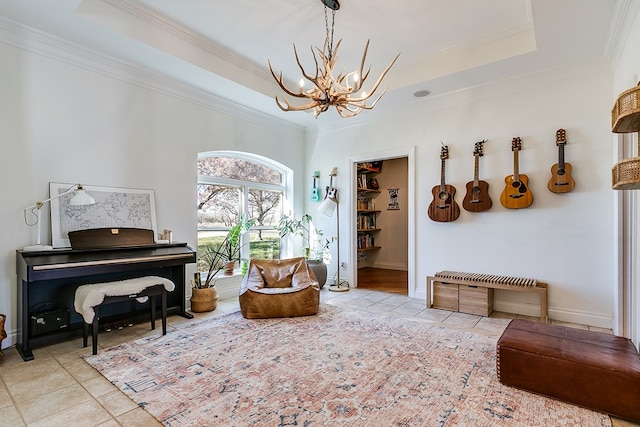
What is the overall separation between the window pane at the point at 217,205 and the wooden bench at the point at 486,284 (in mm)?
3010

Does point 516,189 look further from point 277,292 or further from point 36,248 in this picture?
point 36,248

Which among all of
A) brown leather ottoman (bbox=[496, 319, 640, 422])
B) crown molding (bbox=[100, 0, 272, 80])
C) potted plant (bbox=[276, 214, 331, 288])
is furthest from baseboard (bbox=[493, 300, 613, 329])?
crown molding (bbox=[100, 0, 272, 80])

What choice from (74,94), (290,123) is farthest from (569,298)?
(74,94)

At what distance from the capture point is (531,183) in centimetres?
382

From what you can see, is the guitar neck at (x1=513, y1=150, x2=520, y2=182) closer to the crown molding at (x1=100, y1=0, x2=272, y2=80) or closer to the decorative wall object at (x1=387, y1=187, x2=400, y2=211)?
the crown molding at (x1=100, y1=0, x2=272, y2=80)

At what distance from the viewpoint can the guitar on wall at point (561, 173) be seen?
355 cm

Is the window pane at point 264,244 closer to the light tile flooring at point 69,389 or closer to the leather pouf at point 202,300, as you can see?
the leather pouf at point 202,300

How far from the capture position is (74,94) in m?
3.33

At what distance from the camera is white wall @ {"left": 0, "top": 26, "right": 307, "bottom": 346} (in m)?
2.96

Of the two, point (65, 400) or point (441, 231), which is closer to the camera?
point (65, 400)

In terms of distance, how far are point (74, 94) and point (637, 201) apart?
5163 mm

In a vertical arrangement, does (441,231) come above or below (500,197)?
below

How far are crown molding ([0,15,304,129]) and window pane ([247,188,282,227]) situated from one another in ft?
4.08

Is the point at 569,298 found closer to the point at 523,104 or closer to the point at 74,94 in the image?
the point at 523,104
